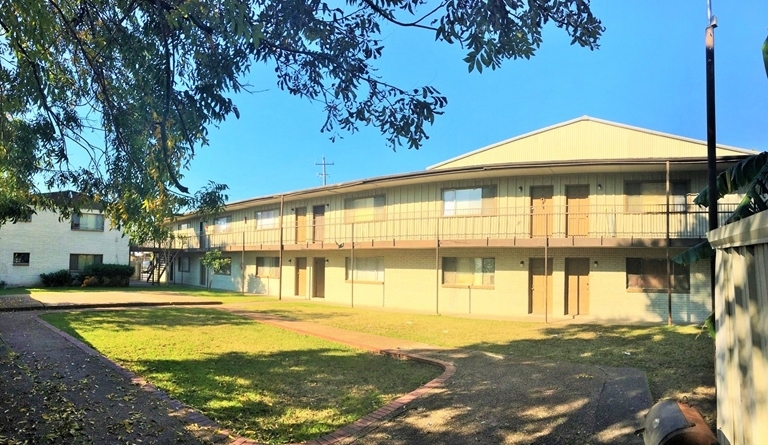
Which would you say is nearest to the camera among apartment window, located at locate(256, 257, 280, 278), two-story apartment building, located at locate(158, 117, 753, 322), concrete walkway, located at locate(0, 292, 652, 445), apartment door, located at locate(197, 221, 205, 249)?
concrete walkway, located at locate(0, 292, 652, 445)

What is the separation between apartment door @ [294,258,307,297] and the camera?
28.2 meters

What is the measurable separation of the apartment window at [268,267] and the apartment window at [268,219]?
2.05 metres

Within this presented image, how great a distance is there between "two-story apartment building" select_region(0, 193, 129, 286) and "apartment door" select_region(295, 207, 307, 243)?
11.5 metres

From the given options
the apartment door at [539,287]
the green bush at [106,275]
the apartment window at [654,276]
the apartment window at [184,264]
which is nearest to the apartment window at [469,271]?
the apartment door at [539,287]

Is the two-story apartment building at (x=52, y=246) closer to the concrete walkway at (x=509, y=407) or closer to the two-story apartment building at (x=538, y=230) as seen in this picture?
the two-story apartment building at (x=538, y=230)

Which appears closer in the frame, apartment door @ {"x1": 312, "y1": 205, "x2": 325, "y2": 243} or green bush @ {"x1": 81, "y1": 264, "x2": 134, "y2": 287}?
apartment door @ {"x1": 312, "y1": 205, "x2": 325, "y2": 243}

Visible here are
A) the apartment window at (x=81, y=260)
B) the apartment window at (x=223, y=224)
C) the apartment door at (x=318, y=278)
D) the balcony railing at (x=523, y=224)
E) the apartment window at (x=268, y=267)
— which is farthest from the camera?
the apartment window at (x=223, y=224)

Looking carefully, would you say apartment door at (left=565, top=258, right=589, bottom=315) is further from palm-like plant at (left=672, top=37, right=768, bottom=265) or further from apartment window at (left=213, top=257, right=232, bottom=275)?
apartment window at (left=213, top=257, right=232, bottom=275)

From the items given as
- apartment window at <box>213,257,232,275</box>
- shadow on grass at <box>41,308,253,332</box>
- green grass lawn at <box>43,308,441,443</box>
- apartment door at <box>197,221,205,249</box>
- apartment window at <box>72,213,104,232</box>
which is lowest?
shadow on grass at <box>41,308,253,332</box>

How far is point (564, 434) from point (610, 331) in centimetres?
1030

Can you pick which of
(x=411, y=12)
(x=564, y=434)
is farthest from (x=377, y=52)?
(x=564, y=434)

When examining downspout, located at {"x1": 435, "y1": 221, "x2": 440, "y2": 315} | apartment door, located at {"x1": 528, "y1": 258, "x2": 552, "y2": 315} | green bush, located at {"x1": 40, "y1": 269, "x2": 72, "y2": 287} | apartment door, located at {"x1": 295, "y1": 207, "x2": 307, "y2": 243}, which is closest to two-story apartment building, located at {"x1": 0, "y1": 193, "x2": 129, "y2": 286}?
green bush, located at {"x1": 40, "y1": 269, "x2": 72, "y2": 287}

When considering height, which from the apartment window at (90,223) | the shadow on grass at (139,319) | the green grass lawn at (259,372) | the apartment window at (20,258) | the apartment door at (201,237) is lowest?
the shadow on grass at (139,319)

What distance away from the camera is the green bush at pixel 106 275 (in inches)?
1228
